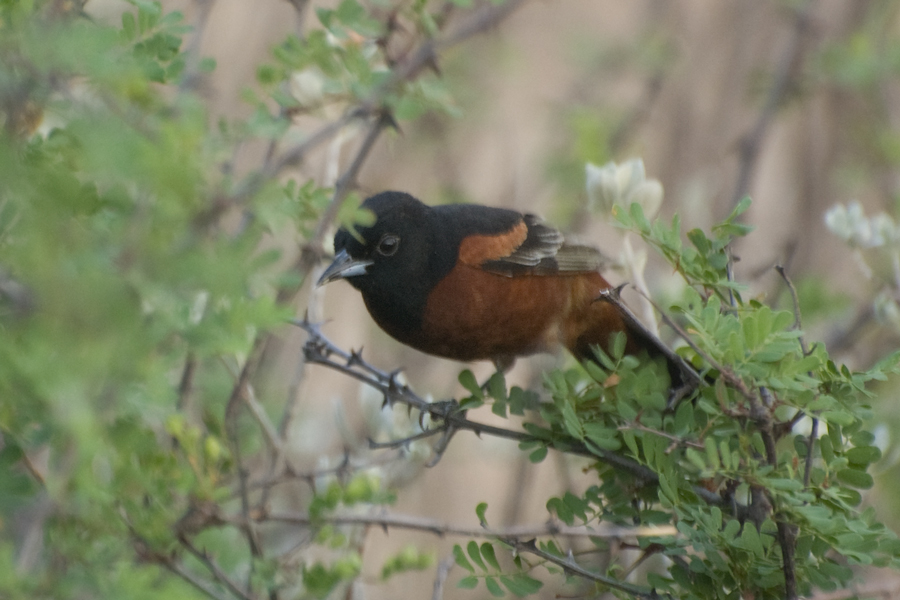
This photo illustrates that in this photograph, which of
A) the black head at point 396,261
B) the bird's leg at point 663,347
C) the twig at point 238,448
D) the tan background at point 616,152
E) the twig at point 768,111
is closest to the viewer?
the bird's leg at point 663,347

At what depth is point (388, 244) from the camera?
93.3 inches

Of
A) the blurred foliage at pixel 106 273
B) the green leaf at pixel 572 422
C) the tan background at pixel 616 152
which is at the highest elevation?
the blurred foliage at pixel 106 273

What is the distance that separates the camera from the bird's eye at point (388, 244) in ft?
7.72

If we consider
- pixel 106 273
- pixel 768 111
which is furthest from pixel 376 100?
pixel 768 111

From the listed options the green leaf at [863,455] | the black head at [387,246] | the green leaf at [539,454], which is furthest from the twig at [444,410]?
the black head at [387,246]

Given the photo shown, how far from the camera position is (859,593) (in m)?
1.36

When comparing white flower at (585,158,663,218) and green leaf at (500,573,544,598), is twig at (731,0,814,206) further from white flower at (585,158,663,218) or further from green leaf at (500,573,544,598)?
green leaf at (500,573,544,598)

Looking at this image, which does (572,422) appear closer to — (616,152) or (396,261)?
(396,261)

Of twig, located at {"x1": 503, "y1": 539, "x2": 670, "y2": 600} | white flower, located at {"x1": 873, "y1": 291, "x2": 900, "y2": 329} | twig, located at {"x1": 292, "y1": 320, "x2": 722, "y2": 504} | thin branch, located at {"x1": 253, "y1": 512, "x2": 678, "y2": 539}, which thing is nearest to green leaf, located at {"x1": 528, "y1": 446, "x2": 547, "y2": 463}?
twig, located at {"x1": 292, "y1": 320, "x2": 722, "y2": 504}

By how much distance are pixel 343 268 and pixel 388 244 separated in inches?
7.3

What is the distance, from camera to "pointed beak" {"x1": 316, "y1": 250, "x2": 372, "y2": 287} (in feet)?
7.18

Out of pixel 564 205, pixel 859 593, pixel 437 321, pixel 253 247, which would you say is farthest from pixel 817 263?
pixel 253 247

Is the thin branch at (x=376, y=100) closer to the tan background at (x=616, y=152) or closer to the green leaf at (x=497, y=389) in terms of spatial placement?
the green leaf at (x=497, y=389)

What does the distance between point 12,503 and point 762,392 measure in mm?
1135
